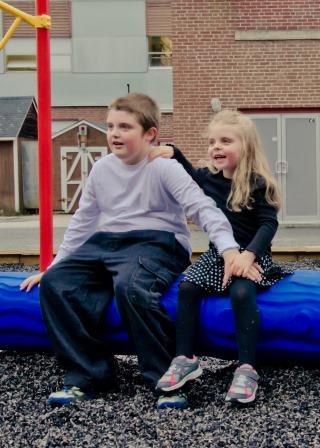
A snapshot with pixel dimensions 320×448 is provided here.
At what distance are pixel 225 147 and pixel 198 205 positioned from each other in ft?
0.86

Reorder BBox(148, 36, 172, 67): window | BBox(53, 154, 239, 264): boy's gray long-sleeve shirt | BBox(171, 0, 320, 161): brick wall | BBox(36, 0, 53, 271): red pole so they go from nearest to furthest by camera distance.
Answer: BBox(53, 154, 239, 264): boy's gray long-sleeve shirt
BBox(36, 0, 53, 271): red pole
BBox(171, 0, 320, 161): brick wall
BBox(148, 36, 172, 67): window

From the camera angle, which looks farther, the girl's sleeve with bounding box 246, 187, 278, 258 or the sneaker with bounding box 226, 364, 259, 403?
the girl's sleeve with bounding box 246, 187, 278, 258

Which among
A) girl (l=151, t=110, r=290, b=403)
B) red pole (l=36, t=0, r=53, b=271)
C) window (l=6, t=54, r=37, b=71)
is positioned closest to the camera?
girl (l=151, t=110, r=290, b=403)

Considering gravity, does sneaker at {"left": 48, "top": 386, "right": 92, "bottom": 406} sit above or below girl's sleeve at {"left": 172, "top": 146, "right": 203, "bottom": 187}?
below

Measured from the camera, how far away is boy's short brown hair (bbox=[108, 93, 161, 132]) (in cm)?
280

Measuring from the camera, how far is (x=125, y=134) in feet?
9.16

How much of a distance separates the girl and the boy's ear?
0.20 ft

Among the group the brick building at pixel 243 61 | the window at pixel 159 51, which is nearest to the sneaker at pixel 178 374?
the brick building at pixel 243 61

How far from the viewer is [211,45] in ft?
37.2

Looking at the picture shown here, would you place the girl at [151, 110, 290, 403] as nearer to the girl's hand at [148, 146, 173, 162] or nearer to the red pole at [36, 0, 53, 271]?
the girl's hand at [148, 146, 173, 162]

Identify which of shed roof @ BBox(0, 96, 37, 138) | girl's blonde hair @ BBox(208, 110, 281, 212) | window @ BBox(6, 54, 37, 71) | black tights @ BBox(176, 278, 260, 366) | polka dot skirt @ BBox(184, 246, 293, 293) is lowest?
black tights @ BBox(176, 278, 260, 366)

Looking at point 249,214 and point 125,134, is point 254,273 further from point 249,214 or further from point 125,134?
point 125,134

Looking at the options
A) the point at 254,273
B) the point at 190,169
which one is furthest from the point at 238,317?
the point at 190,169

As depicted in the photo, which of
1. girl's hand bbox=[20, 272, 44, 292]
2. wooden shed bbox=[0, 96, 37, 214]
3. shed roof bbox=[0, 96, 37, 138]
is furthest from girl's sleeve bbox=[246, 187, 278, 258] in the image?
shed roof bbox=[0, 96, 37, 138]
